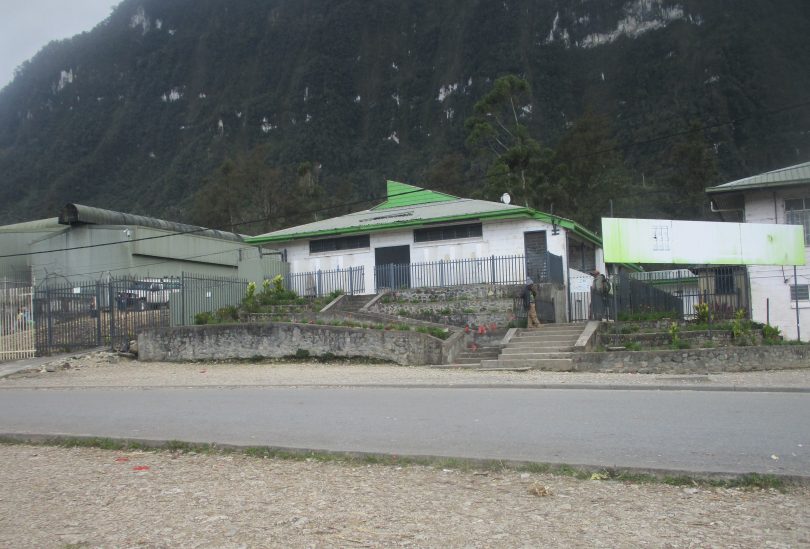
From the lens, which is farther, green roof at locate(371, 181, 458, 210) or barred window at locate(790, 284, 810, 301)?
green roof at locate(371, 181, 458, 210)

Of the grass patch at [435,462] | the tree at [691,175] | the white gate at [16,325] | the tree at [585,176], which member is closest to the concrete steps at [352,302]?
the white gate at [16,325]

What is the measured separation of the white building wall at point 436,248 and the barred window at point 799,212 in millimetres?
6782

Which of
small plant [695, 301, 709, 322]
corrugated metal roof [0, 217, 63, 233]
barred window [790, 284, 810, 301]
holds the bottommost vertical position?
small plant [695, 301, 709, 322]

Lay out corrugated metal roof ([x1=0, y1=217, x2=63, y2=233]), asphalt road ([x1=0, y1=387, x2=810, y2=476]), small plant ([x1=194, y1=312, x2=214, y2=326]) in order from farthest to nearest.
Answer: corrugated metal roof ([x1=0, y1=217, x2=63, y2=233]) < small plant ([x1=194, y1=312, x2=214, y2=326]) < asphalt road ([x1=0, y1=387, x2=810, y2=476])

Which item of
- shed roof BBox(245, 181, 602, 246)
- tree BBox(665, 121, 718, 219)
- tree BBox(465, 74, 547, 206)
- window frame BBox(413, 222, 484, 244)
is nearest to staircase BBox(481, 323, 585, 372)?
shed roof BBox(245, 181, 602, 246)

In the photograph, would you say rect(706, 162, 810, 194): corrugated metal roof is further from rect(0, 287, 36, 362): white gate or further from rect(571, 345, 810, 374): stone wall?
rect(0, 287, 36, 362): white gate

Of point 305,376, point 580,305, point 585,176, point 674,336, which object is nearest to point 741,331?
point 674,336

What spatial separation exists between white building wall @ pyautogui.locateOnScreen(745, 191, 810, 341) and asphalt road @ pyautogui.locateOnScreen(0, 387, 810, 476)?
12.4 metres

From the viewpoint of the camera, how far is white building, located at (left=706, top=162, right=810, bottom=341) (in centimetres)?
2167

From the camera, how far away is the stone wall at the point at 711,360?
49.7ft

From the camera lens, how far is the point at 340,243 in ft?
89.5

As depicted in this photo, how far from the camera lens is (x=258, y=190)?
199ft

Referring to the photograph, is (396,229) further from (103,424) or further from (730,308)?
(103,424)

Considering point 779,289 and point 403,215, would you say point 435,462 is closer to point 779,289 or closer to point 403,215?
point 779,289
